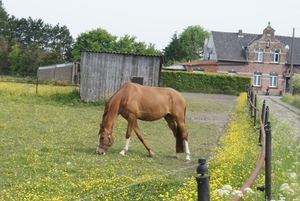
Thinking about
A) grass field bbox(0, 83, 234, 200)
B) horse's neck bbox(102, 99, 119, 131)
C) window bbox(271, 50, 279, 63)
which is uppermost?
window bbox(271, 50, 279, 63)

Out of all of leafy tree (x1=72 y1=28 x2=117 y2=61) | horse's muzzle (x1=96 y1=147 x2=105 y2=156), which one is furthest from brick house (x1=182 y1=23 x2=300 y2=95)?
horse's muzzle (x1=96 y1=147 x2=105 y2=156)

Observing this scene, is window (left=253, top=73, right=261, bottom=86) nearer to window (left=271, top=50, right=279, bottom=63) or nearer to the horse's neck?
window (left=271, top=50, right=279, bottom=63)

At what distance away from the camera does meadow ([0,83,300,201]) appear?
6.43m

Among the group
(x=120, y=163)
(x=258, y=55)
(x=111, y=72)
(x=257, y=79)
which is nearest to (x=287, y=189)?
(x=120, y=163)

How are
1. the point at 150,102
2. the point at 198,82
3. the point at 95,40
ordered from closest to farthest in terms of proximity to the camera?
the point at 150,102 → the point at 198,82 → the point at 95,40

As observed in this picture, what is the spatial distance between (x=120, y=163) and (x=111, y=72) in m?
14.4

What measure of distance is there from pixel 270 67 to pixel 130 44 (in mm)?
37058

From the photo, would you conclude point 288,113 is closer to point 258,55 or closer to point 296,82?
point 296,82

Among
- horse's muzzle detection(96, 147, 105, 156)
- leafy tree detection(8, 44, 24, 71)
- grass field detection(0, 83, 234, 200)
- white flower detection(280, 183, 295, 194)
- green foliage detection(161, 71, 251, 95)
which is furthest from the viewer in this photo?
leafy tree detection(8, 44, 24, 71)

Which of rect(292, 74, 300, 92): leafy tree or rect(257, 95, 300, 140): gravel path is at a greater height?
rect(292, 74, 300, 92): leafy tree

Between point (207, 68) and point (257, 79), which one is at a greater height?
point (207, 68)

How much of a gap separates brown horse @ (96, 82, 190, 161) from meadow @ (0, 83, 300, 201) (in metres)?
0.60

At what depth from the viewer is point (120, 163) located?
31.7 feet

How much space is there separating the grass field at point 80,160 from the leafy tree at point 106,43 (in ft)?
217
